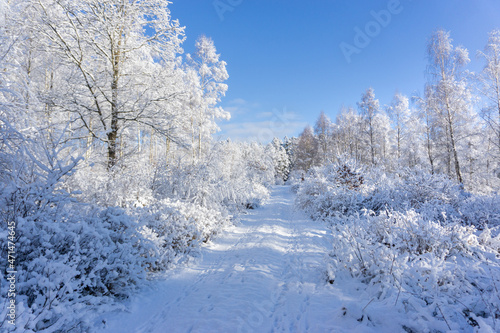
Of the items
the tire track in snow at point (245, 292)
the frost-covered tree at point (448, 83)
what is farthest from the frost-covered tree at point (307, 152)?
the tire track in snow at point (245, 292)

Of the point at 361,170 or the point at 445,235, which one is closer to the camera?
the point at 445,235

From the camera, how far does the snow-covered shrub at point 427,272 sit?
2.23 metres

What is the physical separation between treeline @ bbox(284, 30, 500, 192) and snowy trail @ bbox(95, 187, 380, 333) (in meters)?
10.2

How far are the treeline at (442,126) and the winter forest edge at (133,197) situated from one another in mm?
194

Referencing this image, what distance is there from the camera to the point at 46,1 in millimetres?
5551

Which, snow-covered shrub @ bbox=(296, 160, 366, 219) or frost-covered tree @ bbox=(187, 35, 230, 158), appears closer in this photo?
snow-covered shrub @ bbox=(296, 160, 366, 219)

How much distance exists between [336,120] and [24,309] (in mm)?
32577

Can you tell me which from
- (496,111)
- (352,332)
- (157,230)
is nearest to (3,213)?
(157,230)

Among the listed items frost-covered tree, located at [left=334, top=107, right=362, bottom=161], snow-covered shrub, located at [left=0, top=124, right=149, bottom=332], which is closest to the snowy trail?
snow-covered shrub, located at [left=0, top=124, right=149, bottom=332]

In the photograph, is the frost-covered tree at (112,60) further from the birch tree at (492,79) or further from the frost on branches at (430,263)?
the birch tree at (492,79)

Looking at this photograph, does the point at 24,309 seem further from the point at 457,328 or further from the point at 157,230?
the point at 457,328

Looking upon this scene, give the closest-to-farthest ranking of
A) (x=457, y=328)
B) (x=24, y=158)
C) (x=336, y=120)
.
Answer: (x=457, y=328) → (x=24, y=158) → (x=336, y=120)

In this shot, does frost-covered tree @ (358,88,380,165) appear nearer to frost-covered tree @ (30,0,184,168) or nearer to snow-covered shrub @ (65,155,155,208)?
frost-covered tree @ (30,0,184,168)

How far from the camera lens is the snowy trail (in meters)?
2.79
